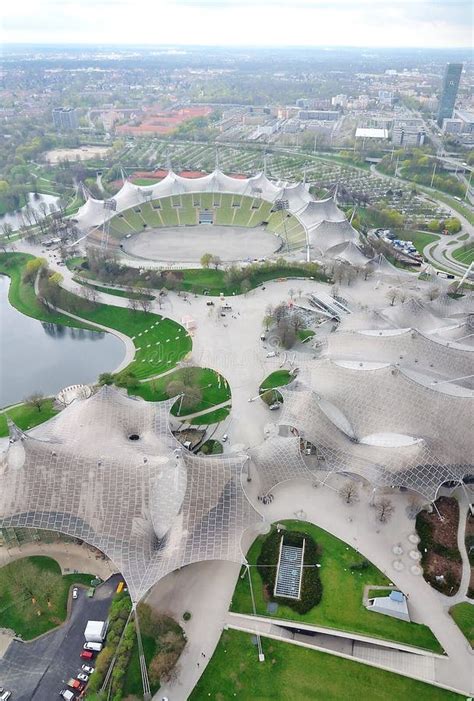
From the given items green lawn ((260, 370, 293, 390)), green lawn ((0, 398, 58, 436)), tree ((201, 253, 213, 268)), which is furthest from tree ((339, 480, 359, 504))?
tree ((201, 253, 213, 268))

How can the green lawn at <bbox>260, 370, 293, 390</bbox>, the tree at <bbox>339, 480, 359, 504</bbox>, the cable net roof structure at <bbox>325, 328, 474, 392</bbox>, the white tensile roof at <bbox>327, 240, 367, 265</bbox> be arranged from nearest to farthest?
the tree at <bbox>339, 480, 359, 504</bbox>
the cable net roof structure at <bbox>325, 328, 474, 392</bbox>
the green lawn at <bbox>260, 370, 293, 390</bbox>
the white tensile roof at <bbox>327, 240, 367, 265</bbox>

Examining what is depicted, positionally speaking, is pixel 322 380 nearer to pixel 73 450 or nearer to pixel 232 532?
pixel 232 532

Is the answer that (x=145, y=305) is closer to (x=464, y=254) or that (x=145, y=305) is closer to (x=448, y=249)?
(x=448, y=249)

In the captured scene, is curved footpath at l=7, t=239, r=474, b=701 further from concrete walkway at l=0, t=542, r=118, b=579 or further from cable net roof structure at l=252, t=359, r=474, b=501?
concrete walkway at l=0, t=542, r=118, b=579

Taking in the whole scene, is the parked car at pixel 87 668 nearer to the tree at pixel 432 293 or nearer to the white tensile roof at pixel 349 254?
the tree at pixel 432 293

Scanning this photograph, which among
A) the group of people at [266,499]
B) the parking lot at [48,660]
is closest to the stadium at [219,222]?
the group of people at [266,499]
